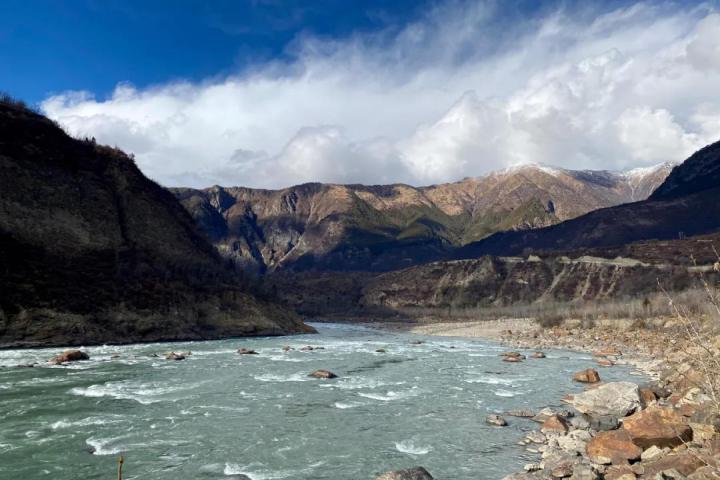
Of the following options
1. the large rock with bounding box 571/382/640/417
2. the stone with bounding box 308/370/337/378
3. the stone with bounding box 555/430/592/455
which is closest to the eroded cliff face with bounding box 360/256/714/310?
the stone with bounding box 308/370/337/378

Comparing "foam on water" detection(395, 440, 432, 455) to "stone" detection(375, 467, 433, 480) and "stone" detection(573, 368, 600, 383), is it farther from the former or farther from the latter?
"stone" detection(573, 368, 600, 383)

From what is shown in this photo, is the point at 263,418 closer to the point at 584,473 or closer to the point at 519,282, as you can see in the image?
the point at 584,473

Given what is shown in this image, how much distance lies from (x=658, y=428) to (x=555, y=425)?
480cm

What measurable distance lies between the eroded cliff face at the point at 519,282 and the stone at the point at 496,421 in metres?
89.1

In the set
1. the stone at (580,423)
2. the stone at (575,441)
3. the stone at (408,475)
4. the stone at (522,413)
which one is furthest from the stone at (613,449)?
the stone at (522,413)

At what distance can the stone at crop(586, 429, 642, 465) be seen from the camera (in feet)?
49.1

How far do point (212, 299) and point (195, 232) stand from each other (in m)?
26.8

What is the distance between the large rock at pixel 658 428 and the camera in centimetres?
1488

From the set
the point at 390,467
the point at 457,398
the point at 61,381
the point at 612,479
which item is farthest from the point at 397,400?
the point at 61,381

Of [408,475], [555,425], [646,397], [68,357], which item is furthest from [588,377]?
[68,357]

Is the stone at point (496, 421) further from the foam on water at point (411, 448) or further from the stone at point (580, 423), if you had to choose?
the foam on water at point (411, 448)

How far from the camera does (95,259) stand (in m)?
68.2

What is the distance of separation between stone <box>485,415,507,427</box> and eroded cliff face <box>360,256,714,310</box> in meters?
89.1

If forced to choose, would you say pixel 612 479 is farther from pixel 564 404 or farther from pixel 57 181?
pixel 57 181
